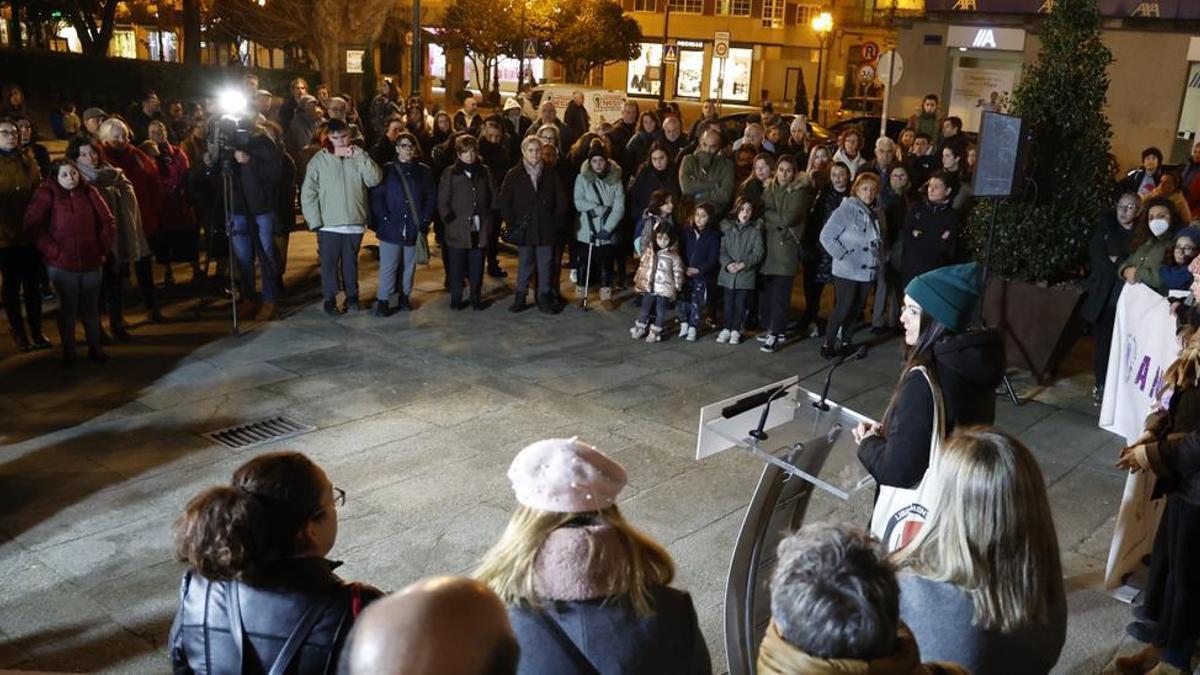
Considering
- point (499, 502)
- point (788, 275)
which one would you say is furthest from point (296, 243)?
point (499, 502)

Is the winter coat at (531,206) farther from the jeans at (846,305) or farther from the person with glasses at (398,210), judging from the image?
the jeans at (846,305)

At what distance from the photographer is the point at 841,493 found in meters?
3.75

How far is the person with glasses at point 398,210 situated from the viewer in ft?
34.4

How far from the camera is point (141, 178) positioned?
32.8 ft

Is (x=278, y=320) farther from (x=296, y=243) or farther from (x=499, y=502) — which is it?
(x=499, y=502)

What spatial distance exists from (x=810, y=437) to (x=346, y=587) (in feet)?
7.48

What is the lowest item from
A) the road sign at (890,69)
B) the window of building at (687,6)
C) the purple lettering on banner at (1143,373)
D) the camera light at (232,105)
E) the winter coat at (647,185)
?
the purple lettering on banner at (1143,373)

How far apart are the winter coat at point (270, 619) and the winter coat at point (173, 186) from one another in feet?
28.9

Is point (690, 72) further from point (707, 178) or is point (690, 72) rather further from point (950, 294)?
point (950, 294)

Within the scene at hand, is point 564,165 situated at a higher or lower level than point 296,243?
higher

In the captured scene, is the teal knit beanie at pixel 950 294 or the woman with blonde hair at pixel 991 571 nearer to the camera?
the woman with blonde hair at pixel 991 571

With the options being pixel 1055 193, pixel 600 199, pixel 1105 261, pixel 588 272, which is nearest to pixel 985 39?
pixel 600 199

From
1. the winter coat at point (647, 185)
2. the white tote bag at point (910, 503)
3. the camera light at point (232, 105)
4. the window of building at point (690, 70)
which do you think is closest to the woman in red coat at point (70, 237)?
the camera light at point (232, 105)

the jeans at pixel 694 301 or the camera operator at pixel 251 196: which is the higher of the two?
the camera operator at pixel 251 196
